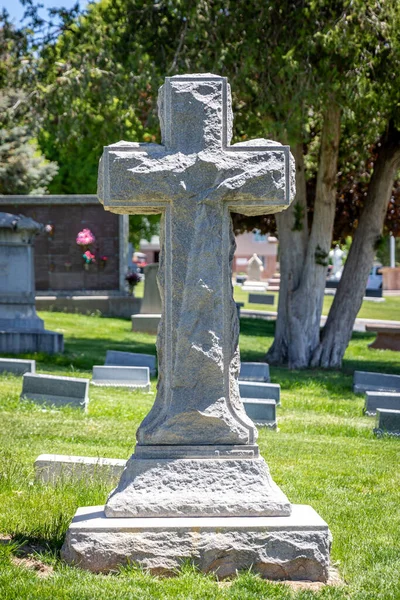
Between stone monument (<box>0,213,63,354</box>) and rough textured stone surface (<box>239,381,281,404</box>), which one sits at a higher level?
stone monument (<box>0,213,63,354</box>)

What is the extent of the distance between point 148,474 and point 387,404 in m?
7.59

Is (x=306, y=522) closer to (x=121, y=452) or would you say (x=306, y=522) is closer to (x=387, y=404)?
(x=121, y=452)

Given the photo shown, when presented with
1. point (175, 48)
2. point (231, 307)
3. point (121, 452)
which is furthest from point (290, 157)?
point (175, 48)

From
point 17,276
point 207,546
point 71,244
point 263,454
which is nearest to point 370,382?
point 263,454

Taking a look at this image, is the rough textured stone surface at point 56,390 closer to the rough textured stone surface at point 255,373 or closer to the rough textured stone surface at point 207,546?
the rough textured stone surface at point 255,373

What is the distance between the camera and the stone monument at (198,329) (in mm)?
5457

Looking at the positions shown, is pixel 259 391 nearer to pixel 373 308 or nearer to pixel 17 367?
pixel 17 367

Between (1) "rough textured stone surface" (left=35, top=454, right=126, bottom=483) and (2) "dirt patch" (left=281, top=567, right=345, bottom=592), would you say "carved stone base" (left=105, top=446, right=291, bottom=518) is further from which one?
(1) "rough textured stone surface" (left=35, top=454, right=126, bottom=483)

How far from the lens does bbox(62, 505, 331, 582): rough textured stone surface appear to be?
525 centimetres

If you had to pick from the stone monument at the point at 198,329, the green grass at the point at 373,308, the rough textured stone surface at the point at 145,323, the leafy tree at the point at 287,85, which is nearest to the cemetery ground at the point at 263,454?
the stone monument at the point at 198,329

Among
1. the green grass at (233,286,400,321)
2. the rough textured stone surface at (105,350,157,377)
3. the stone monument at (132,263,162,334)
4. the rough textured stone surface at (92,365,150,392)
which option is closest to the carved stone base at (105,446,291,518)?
the rough textured stone surface at (92,365,150,392)

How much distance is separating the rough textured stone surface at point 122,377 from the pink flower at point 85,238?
14.0m

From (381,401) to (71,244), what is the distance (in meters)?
17.1

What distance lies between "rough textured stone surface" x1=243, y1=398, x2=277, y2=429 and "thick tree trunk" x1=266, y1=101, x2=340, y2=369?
313 inches
